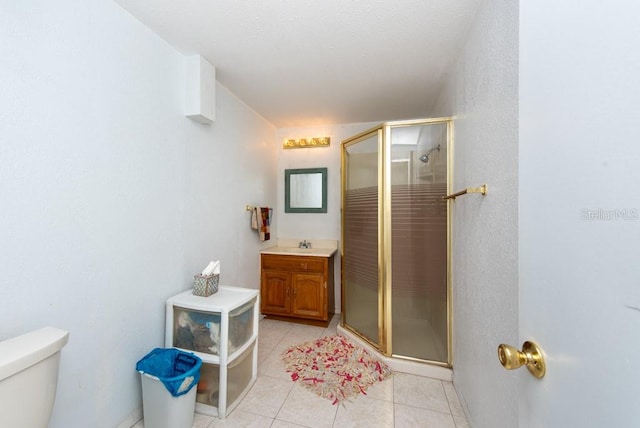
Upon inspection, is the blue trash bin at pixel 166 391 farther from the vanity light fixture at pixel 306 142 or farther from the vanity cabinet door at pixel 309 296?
the vanity light fixture at pixel 306 142

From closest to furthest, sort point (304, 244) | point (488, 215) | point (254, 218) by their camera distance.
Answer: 1. point (488, 215)
2. point (254, 218)
3. point (304, 244)

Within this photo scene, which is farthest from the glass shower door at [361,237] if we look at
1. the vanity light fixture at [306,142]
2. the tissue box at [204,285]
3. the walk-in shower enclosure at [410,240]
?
the tissue box at [204,285]

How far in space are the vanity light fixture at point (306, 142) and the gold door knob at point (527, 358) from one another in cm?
292

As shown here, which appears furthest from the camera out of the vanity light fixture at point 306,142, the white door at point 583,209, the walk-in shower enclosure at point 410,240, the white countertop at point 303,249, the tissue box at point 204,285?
the vanity light fixture at point 306,142

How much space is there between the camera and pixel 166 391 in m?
1.31

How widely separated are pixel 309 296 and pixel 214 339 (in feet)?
4.43

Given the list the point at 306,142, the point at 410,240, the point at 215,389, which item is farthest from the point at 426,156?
the point at 215,389

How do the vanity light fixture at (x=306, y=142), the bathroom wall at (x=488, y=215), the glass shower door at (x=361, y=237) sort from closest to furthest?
1. the bathroom wall at (x=488, y=215)
2. the glass shower door at (x=361, y=237)
3. the vanity light fixture at (x=306, y=142)

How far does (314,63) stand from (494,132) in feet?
4.39

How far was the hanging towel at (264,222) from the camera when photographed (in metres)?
2.81

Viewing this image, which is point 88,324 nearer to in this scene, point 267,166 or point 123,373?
point 123,373

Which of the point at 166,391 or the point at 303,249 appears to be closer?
the point at 166,391

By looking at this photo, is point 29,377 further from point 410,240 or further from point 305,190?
point 305,190

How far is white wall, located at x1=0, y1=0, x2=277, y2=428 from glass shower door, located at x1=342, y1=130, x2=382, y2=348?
4.63ft
